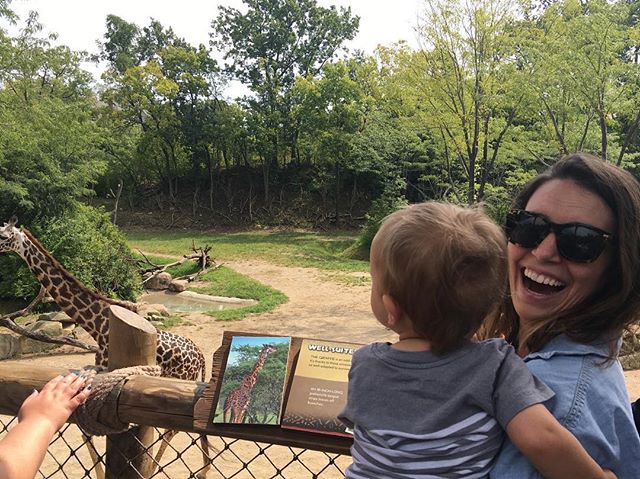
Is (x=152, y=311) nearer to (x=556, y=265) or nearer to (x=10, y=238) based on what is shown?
(x=10, y=238)

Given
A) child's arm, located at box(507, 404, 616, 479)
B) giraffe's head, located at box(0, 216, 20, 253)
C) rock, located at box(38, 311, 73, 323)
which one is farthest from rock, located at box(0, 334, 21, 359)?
child's arm, located at box(507, 404, 616, 479)

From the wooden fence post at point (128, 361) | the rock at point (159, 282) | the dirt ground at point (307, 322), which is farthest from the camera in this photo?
the rock at point (159, 282)

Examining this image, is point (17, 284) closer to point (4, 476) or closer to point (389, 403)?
point (4, 476)

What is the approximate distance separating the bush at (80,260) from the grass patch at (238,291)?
6.39 feet

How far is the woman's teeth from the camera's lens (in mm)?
1300

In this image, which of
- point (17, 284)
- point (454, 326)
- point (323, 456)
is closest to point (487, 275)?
point (454, 326)

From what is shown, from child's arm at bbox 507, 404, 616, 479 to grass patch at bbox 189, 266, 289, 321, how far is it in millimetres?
9812

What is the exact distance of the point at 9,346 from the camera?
8078mm

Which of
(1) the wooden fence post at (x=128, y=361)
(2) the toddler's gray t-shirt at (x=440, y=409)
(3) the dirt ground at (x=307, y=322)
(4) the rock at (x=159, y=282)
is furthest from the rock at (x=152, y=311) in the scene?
(2) the toddler's gray t-shirt at (x=440, y=409)

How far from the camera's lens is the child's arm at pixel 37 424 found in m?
1.38

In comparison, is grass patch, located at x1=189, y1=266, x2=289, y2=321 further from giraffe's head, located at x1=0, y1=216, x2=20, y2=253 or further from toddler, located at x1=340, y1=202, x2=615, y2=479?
toddler, located at x1=340, y1=202, x2=615, y2=479

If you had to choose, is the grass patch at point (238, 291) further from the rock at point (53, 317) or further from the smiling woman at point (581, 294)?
the smiling woman at point (581, 294)

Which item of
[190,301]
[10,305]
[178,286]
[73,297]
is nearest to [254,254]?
[178,286]

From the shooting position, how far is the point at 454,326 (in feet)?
3.82
